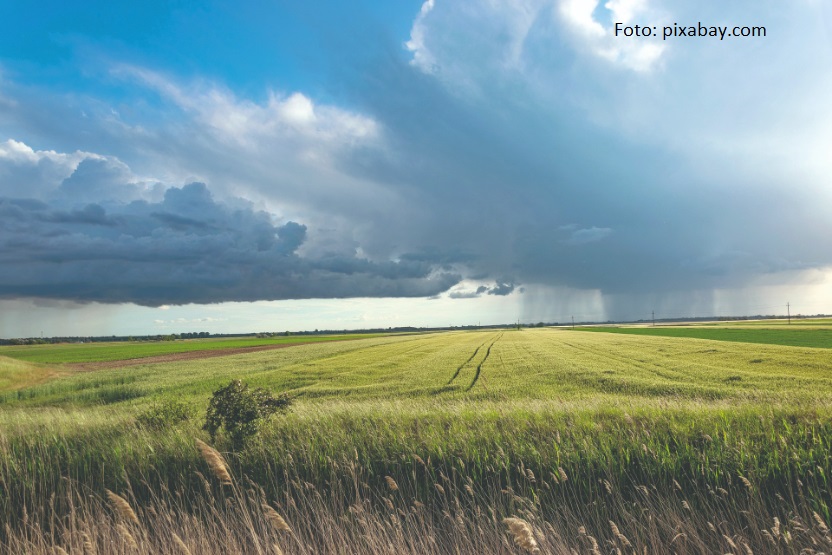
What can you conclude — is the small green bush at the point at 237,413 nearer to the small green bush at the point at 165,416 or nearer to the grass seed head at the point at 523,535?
the small green bush at the point at 165,416

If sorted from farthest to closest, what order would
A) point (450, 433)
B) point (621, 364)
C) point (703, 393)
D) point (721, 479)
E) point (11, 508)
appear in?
point (621, 364) < point (703, 393) < point (450, 433) < point (11, 508) < point (721, 479)

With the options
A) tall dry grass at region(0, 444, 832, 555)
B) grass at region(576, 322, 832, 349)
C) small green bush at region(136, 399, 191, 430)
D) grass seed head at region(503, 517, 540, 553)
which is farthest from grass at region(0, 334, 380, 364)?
grass at region(576, 322, 832, 349)

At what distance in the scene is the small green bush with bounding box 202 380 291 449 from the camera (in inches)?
416

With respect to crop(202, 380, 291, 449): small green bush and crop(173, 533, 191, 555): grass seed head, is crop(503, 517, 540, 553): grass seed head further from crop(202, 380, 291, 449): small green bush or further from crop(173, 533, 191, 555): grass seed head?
crop(202, 380, 291, 449): small green bush

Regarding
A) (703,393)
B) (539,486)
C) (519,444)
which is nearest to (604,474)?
(539,486)

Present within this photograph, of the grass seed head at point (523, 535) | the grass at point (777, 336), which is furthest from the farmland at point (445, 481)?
the grass at point (777, 336)

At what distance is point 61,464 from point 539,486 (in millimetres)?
10515

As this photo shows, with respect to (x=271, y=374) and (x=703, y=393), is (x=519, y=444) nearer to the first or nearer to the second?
(x=703, y=393)

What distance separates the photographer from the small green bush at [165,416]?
14338mm

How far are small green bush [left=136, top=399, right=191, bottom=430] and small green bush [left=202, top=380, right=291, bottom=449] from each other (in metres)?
4.22

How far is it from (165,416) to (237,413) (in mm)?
5971

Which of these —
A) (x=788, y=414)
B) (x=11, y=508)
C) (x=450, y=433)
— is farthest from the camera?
(x=788, y=414)

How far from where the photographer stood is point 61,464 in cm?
1021

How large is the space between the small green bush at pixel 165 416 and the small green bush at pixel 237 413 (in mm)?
4217
